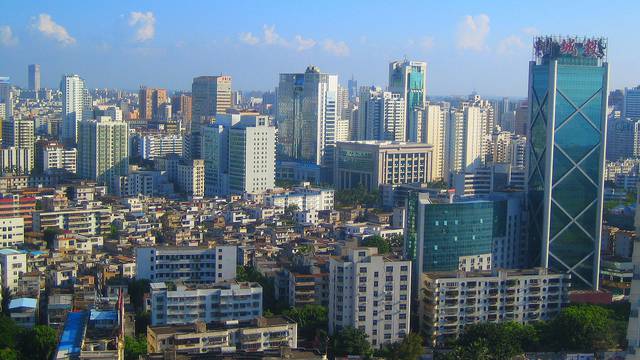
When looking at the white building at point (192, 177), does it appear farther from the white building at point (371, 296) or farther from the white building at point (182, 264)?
the white building at point (371, 296)

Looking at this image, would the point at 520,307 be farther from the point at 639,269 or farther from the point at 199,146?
the point at 199,146

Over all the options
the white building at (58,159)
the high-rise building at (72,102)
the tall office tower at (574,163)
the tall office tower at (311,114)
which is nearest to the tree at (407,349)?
the tall office tower at (574,163)

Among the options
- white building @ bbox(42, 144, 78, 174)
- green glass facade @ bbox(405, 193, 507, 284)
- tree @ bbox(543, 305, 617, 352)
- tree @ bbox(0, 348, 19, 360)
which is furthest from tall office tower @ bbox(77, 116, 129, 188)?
tree @ bbox(543, 305, 617, 352)

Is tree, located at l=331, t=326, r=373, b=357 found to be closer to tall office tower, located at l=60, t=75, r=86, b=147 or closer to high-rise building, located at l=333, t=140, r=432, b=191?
high-rise building, located at l=333, t=140, r=432, b=191

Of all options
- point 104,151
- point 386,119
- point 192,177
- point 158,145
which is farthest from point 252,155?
point 386,119

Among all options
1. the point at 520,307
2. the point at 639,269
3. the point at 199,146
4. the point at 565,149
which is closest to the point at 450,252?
the point at 520,307
